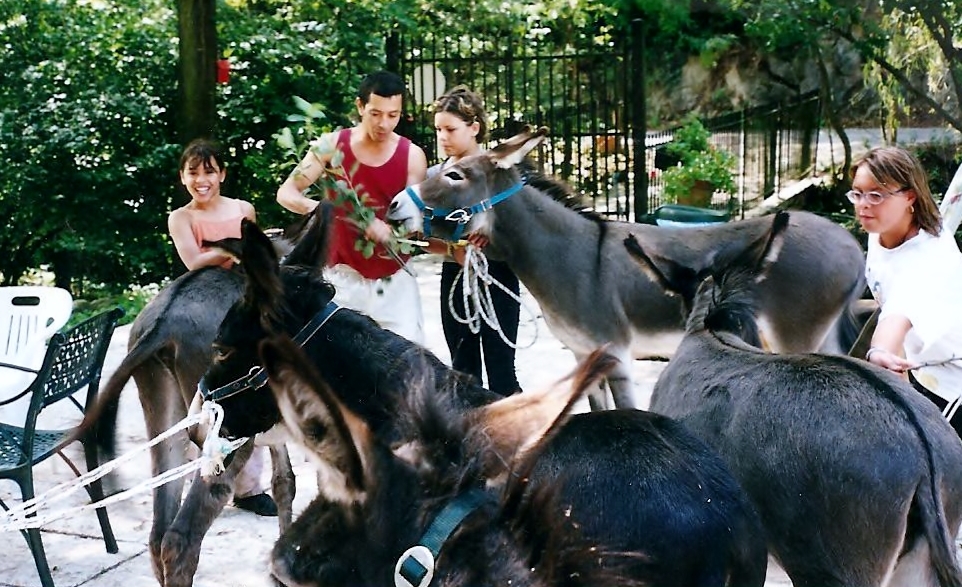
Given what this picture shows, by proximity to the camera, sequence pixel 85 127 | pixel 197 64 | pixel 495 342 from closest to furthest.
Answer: pixel 495 342, pixel 197 64, pixel 85 127

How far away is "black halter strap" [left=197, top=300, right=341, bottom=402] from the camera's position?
3.09 metres

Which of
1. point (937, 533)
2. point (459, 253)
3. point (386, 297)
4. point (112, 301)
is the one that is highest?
point (459, 253)

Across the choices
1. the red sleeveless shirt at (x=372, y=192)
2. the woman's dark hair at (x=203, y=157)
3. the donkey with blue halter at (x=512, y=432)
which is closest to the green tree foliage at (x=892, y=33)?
the red sleeveless shirt at (x=372, y=192)

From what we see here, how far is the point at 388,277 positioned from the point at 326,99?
7.30 meters

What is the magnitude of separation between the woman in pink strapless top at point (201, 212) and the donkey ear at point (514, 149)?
4.20 feet

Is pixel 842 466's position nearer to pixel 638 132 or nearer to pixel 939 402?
pixel 939 402

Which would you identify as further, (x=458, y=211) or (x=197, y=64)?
(x=197, y=64)

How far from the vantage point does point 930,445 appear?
9.89ft

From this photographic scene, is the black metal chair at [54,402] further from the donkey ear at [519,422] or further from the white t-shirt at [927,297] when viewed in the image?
the white t-shirt at [927,297]

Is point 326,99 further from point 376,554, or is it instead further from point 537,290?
point 376,554

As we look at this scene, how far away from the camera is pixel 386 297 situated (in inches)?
213

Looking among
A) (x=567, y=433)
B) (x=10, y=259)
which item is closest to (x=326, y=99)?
(x=10, y=259)

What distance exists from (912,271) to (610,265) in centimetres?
210

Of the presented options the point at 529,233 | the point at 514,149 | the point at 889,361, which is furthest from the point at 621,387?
the point at 889,361
